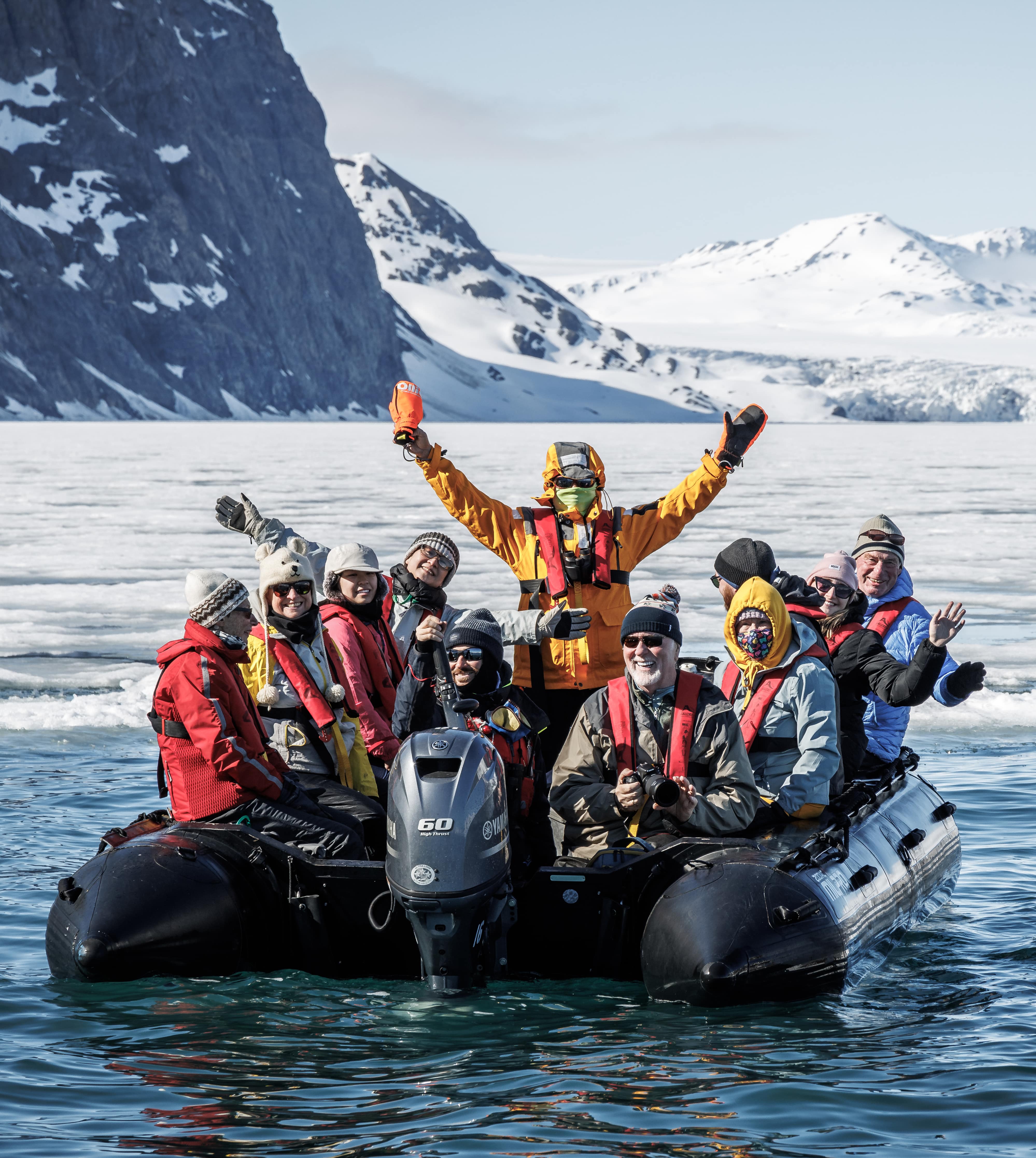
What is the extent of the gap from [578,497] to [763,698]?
4.81ft

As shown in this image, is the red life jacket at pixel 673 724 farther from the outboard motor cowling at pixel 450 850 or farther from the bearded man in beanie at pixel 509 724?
the outboard motor cowling at pixel 450 850

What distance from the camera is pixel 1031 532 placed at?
23.5m

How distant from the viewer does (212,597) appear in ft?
19.0

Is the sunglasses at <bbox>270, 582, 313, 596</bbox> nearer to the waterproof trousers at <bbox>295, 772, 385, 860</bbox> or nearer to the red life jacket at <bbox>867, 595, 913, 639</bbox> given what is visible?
the waterproof trousers at <bbox>295, 772, 385, 860</bbox>

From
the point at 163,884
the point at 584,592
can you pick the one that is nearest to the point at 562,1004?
the point at 163,884

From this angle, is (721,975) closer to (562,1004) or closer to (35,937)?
(562,1004)

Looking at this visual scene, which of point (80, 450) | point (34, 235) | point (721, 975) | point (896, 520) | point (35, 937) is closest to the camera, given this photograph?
point (721, 975)

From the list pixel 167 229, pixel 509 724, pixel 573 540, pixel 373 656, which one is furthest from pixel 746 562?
Answer: pixel 167 229

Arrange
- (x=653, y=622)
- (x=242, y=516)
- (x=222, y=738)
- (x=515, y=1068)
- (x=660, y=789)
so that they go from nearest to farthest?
(x=515, y=1068) < (x=660, y=789) < (x=653, y=622) < (x=222, y=738) < (x=242, y=516)

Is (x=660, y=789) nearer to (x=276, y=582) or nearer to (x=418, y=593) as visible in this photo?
(x=276, y=582)

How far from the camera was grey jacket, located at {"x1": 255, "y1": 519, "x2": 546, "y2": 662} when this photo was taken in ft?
21.5

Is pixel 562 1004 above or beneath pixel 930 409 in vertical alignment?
beneath

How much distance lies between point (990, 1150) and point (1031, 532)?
793 inches

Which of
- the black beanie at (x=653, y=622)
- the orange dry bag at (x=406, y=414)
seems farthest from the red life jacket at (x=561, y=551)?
the black beanie at (x=653, y=622)
